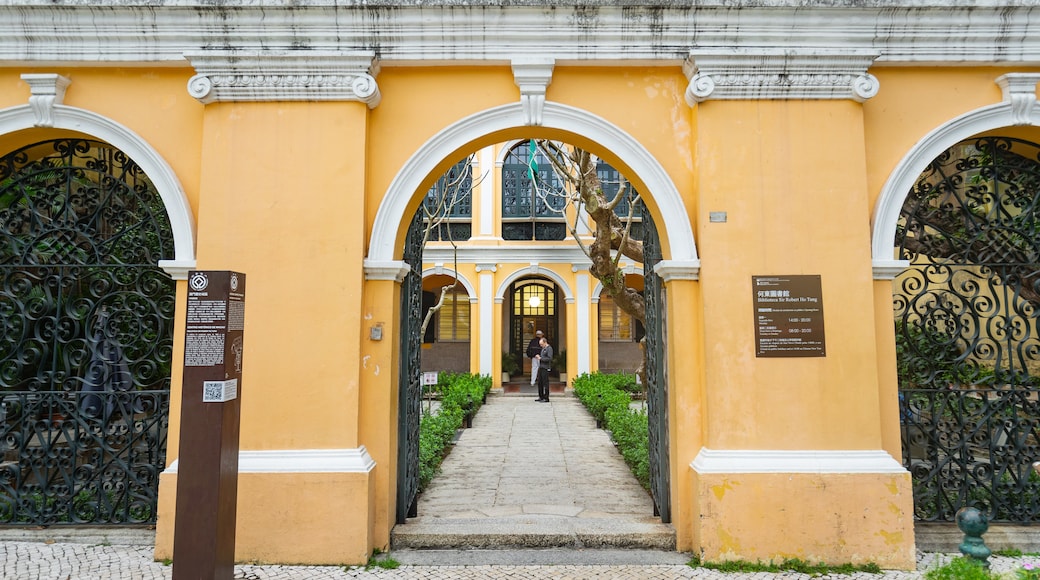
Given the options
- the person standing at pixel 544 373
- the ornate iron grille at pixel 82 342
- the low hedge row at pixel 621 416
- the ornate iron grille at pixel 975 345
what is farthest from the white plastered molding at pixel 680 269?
the person standing at pixel 544 373

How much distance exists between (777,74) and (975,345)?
2.61 m

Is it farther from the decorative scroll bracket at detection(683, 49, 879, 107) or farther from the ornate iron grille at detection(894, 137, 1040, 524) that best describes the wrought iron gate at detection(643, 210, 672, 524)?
the ornate iron grille at detection(894, 137, 1040, 524)

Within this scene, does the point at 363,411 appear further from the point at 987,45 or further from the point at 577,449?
the point at 987,45

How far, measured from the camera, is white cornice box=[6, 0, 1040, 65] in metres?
4.23

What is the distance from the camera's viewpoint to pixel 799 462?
4.02 m

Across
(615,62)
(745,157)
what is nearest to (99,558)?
(615,62)

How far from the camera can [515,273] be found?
51.2ft

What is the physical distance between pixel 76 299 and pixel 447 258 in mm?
11288

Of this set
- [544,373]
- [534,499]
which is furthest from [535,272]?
[534,499]

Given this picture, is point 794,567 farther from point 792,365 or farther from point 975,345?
point 975,345

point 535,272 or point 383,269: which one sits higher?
point 535,272

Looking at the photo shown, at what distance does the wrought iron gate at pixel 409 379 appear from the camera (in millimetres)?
4570

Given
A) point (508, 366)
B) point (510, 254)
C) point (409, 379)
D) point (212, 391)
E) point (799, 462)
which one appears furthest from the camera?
point (508, 366)

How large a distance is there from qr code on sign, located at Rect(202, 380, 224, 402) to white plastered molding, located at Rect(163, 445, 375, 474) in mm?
1030
